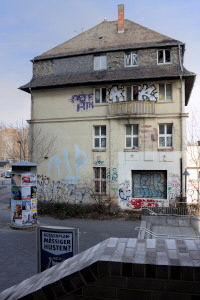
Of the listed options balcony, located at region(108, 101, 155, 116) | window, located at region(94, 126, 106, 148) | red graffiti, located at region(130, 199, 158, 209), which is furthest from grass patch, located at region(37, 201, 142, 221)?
balcony, located at region(108, 101, 155, 116)

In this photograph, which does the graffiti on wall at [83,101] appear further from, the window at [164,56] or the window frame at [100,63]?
the window at [164,56]

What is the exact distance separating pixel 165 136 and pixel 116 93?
4.45 m

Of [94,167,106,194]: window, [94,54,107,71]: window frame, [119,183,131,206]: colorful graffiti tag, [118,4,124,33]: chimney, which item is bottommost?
[119,183,131,206]: colorful graffiti tag

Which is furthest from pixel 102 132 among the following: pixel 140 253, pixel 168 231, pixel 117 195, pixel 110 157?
pixel 140 253

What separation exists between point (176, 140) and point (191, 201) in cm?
426

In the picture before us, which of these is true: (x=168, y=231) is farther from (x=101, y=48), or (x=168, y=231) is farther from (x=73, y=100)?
(x=101, y=48)

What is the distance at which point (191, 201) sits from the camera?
18500 millimetres

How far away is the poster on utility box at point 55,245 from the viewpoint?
5320mm

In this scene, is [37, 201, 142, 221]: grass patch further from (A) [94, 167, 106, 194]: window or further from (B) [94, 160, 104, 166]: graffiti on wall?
(B) [94, 160, 104, 166]: graffiti on wall

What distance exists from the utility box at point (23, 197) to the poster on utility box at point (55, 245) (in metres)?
6.89

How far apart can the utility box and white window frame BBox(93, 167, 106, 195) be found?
7274mm

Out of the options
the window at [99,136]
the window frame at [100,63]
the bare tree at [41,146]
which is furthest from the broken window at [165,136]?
the bare tree at [41,146]

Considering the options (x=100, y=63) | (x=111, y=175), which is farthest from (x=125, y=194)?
(x=100, y=63)

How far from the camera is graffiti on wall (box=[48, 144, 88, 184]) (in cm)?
1959
